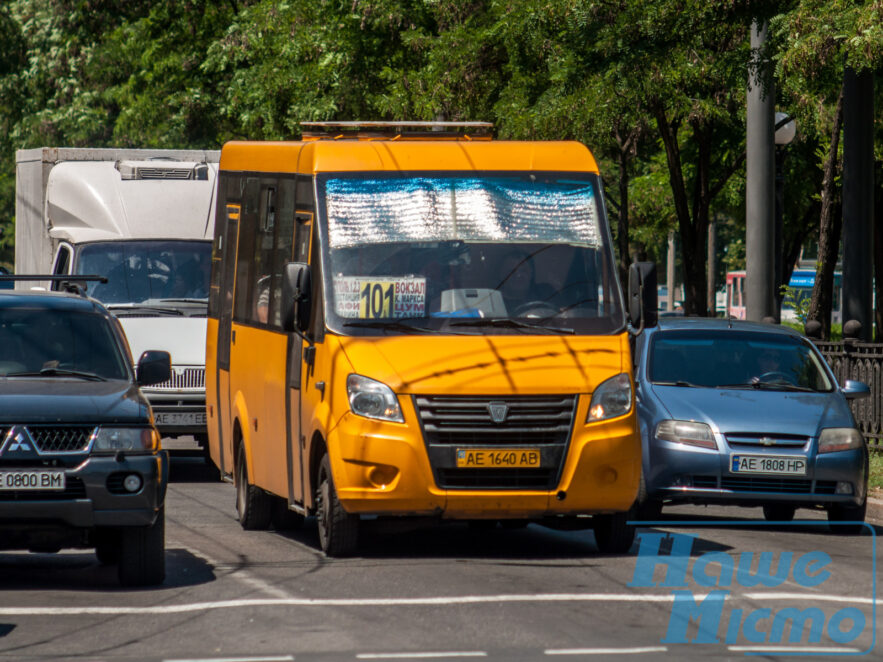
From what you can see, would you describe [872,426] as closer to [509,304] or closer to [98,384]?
[509,304]

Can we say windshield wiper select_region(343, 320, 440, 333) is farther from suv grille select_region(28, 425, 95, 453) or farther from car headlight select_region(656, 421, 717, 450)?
car headlight select_region(656, 421, 717, 450)

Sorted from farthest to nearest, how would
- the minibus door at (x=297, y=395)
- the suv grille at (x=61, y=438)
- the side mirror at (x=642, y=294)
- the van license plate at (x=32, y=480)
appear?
the minibus door at (x=297, y=395) < the side mirror at (x=642, y=294) < the suv grille at (x=61, y=438) < the van license plate at (x=32, y=480)

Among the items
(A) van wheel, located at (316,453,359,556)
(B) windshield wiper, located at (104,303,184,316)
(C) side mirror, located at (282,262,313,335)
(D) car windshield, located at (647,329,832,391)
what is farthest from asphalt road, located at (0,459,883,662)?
(B) windshield wiper, located at (104,303,184,316)

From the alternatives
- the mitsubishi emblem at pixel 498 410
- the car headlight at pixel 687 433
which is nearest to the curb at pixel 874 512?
the car headlight at pixel 687 433

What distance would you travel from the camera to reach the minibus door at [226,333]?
13492 mm

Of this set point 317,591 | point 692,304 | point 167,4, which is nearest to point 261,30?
point 167,4

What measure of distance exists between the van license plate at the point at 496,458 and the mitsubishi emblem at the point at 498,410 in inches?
7.2

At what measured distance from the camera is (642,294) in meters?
11.1

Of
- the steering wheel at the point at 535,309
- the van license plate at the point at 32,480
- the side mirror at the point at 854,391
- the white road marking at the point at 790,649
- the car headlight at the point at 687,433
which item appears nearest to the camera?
the white road marking at the point at 790,649

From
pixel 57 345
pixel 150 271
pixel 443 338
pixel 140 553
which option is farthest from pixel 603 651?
pixel 150 271

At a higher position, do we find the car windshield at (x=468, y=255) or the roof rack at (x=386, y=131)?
the roof rack at (x=386, y=131)

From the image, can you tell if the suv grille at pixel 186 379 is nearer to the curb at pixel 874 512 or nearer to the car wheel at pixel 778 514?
the car wheel at pixel 778 514

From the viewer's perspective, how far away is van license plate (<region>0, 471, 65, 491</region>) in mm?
9078

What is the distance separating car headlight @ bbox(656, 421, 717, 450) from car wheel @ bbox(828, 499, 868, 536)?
3.71ft
